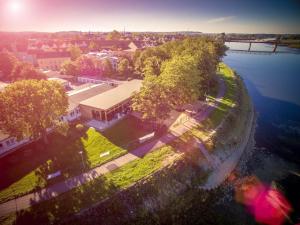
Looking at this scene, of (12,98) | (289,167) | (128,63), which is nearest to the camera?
(12,98)

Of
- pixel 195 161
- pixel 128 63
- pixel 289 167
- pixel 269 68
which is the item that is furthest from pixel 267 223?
pixel 269 68

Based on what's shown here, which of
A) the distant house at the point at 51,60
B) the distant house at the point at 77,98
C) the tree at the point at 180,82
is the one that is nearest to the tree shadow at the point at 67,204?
the distant house at the point at 77,98

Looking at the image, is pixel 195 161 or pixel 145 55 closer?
pixel 195 161

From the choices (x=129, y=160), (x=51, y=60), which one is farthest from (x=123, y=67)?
(x=129, y=160)

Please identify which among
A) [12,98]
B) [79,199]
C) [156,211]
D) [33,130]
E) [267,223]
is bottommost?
[267,223]

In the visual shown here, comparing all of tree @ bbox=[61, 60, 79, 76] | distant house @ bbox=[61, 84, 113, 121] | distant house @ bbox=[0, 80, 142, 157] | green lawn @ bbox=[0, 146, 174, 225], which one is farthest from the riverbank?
tree @ bbox=[61, 60, 79, 76]

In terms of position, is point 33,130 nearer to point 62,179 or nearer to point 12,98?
point 12,98
